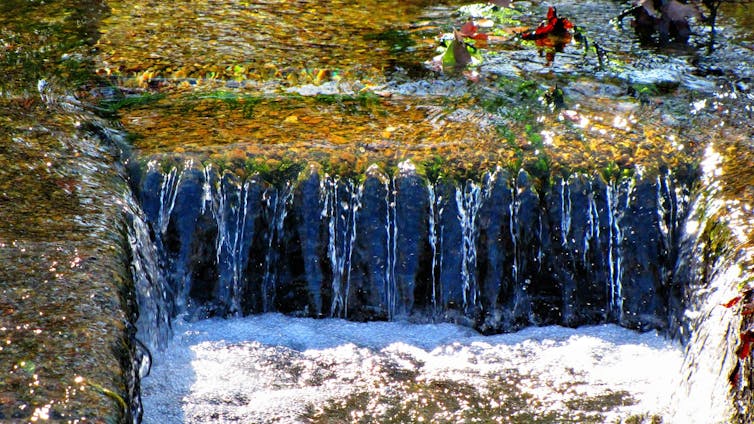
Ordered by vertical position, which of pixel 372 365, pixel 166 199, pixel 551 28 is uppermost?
pixel 551 28

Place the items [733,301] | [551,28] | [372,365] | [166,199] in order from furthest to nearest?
[551,28]
[166,199]
[372,365]
[733,301]

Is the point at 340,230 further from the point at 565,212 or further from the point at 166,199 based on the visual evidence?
the point at 565,212

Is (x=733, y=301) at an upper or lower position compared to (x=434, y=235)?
upper

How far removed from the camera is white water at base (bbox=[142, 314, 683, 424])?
371 cm

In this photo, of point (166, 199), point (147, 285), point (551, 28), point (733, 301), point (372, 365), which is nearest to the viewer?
point (733, 301)

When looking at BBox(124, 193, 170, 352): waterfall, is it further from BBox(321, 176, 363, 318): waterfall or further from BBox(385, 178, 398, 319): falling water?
BBox(385, 178, 398, 319): falling water

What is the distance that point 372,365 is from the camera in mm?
4055

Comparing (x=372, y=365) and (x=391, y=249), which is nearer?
(x=372, y=365)

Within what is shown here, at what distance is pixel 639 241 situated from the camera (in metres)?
4.48

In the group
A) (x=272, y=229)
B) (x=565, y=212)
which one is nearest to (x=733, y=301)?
(x=565, y=212)

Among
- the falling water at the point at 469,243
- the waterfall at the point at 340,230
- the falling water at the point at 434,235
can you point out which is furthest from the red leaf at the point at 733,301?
the waterfall at the point at 340,230

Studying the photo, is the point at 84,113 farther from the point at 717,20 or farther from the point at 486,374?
the point at 717,20

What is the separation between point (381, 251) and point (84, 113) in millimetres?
1897

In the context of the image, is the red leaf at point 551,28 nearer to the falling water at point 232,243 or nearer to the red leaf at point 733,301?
the falling water at point 232,243
